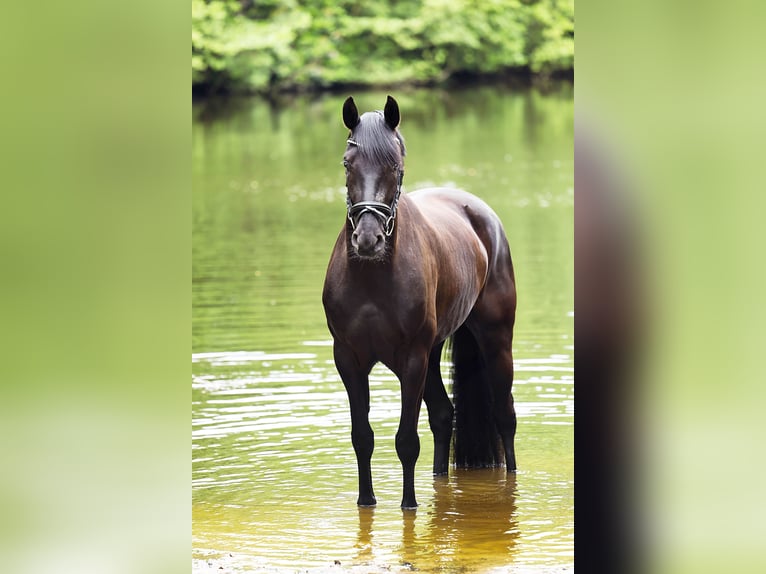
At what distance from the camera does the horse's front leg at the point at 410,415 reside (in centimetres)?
595

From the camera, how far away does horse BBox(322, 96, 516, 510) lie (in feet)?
18.4

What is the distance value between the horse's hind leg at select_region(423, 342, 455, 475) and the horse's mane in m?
1.59

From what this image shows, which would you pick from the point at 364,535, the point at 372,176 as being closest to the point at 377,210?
the point at 372,176

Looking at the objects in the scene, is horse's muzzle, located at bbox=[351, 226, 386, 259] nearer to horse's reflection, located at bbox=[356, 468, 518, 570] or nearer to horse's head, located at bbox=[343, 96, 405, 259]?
horse's head, located at bbox=[343, 96, 405, 259]

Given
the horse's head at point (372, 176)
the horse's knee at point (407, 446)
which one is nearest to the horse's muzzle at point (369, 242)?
the horse's head at point (372, 176)

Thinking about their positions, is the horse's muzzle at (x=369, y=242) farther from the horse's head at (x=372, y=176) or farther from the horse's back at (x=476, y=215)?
the horse's back at (x=476, y=215)

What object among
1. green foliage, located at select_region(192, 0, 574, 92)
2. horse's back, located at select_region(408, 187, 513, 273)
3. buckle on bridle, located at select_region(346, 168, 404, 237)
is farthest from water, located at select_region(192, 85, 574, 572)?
green foliage, located at select_region(192, 0, 574, 92)

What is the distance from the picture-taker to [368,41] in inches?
1857

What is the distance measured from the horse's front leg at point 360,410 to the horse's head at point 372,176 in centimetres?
63
